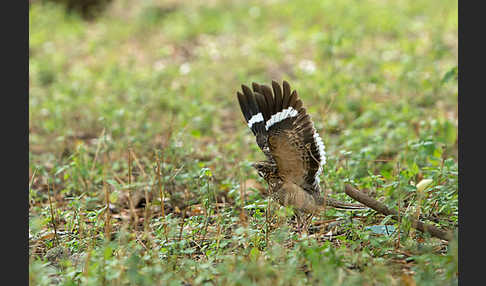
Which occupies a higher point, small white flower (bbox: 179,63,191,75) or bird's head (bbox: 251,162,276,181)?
small white flower (bbox: 179,63,191,75)

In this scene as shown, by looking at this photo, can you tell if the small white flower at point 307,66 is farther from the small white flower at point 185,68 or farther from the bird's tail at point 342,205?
the bird's tail at point 342,205

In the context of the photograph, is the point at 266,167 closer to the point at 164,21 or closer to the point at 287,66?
the point at 287,66

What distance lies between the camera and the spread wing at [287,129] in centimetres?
417

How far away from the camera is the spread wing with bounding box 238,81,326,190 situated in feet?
13.7

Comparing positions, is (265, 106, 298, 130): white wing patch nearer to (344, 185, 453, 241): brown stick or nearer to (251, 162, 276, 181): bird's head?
(251, 162, 276, 181): bird's head

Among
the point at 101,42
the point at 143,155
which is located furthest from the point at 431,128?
the point at 101,42

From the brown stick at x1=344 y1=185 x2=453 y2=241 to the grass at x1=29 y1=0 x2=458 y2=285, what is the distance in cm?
7

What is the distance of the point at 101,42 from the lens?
10.6 metres

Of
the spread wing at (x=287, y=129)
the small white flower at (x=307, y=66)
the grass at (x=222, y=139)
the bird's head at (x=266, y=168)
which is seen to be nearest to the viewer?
the grass at (x=222, y=139)

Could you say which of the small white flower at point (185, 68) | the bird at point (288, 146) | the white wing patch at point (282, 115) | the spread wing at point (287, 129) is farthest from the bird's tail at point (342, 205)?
the small white flower at point (185, 68)

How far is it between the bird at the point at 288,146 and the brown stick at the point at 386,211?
8.1 inches

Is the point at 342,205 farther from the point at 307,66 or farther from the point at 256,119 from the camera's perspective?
the point at 307,66

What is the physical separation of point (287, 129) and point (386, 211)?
89 cm

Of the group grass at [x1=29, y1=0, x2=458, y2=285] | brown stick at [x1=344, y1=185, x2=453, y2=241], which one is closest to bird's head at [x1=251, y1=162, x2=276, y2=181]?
grass at [x1=29, y1=0, x2=458, y2=285]
